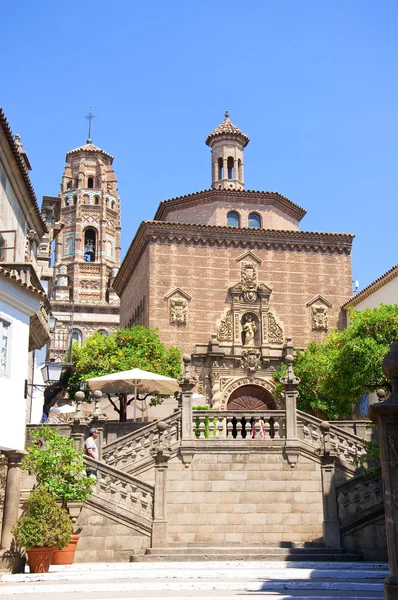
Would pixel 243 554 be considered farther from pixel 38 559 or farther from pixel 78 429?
pixel 78 429

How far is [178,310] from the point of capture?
35.8 metres

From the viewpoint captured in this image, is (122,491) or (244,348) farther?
(244,348)

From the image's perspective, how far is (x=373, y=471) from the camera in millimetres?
19031

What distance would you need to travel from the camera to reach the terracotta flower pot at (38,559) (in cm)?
1503

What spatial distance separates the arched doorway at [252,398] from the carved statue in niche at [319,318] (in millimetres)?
4301

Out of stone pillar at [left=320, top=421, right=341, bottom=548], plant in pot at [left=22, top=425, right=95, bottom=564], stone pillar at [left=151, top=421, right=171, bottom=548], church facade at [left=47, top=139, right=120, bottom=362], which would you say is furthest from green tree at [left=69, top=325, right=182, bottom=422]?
church facade at [left=47, top=139, right=120, bottom=362]

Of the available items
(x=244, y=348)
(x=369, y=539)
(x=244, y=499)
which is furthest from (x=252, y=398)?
(x=369, y=539)

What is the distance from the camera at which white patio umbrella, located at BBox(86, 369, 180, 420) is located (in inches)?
970

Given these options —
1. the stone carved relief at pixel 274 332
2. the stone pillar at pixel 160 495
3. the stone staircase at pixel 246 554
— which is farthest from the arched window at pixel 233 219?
the stone staircase at pixel 246 554

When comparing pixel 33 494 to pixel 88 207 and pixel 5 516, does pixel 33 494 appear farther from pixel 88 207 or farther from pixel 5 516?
pixel 88 207

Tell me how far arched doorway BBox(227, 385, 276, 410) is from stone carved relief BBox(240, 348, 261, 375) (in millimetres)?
763

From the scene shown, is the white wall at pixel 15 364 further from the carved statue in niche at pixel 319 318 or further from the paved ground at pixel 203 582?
the carved statue in niche at pixel 319 318

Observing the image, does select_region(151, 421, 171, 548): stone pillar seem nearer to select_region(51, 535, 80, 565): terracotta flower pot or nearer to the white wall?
select_region(51, 535, 80, 565): terracotta flower pot

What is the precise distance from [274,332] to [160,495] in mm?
18052
